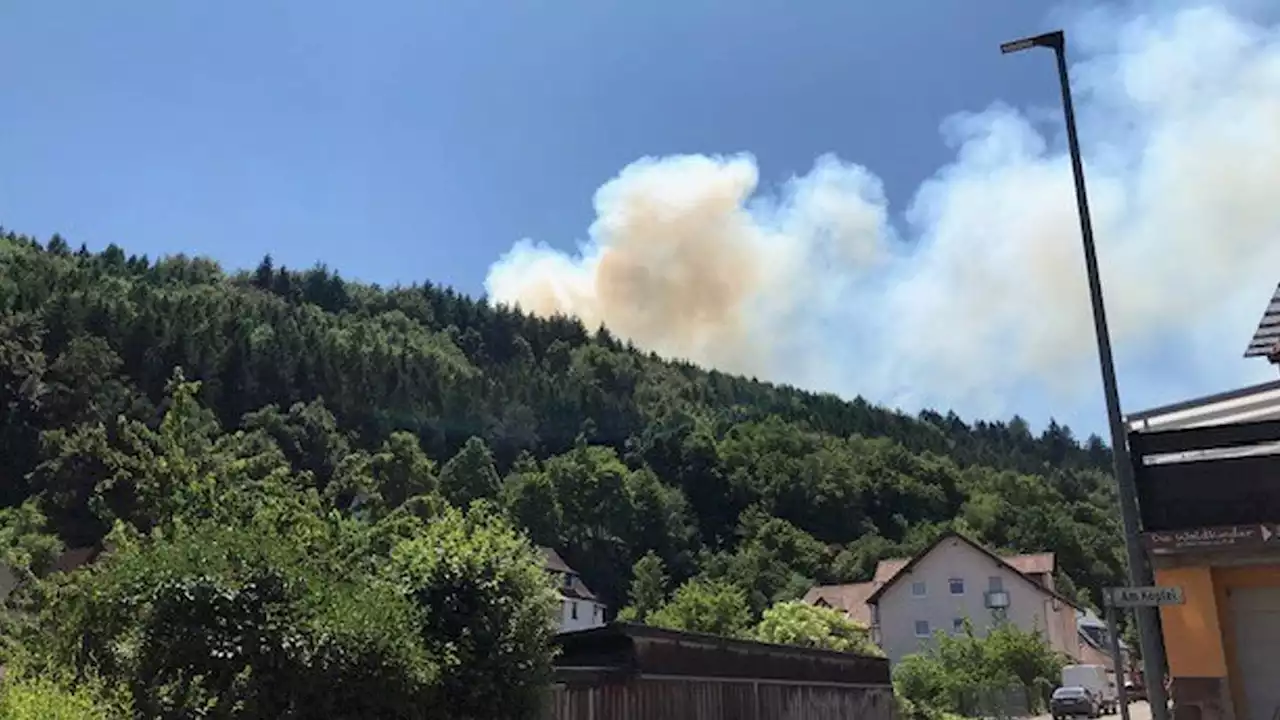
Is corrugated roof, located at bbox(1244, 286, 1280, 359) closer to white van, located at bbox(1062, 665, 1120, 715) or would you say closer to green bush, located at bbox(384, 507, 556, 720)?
green bush, located at bbox(384, 507, 556, 720)

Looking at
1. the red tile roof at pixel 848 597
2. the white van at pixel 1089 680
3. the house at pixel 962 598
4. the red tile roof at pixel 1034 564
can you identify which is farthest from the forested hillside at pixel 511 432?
the white van at pixel 1089 680

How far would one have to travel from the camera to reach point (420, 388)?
5581 inches

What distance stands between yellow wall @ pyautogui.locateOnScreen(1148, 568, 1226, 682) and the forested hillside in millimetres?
68812

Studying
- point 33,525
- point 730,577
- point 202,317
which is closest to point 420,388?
point 202,317

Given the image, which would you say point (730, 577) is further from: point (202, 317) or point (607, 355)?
point (607, 355)

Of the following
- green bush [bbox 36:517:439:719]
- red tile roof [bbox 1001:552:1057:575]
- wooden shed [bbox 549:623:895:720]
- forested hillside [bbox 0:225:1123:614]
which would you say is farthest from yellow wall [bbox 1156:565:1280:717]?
forested hillside [bbox 0:225:1123:614]

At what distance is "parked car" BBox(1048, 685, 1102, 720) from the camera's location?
41.9m

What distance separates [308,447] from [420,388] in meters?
32.4

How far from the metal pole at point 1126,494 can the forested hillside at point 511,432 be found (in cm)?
6887

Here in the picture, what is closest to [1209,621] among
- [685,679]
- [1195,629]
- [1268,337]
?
[1195,629]

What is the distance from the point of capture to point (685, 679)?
16750 mm

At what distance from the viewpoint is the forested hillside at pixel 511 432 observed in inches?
3846

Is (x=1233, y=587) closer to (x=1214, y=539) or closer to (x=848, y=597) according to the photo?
(x=1214, y=539)

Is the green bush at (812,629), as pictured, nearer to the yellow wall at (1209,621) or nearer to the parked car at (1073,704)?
the parked car at (1073,704)
